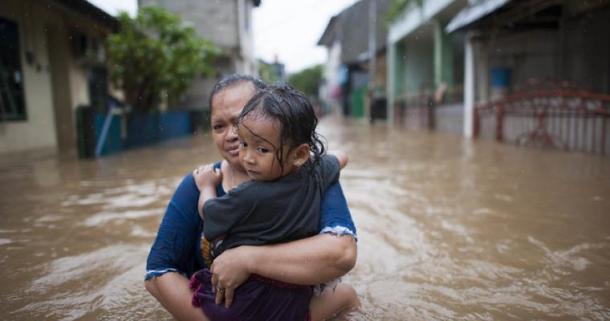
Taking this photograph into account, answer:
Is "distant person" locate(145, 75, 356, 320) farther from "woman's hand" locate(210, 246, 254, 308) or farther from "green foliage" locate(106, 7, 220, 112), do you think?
"green foliage" locate(106, 7, 220, 112)

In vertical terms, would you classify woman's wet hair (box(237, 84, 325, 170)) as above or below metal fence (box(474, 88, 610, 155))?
above

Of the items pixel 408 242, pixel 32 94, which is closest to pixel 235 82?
pixel 408 242

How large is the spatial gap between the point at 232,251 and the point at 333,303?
2.04 feet

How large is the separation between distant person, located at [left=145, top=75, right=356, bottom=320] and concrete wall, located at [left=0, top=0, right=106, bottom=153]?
8706 millimetres

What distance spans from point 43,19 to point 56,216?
26.3ft

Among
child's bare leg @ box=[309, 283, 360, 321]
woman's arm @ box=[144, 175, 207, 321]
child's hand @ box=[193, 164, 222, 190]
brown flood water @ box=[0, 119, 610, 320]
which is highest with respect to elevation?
child's hand @ box=[193, 164, 222, 190]

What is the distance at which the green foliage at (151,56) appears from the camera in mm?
11094

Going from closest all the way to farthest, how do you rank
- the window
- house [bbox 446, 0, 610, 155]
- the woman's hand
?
the woman's hand < house [bbox 446, 0, 610, 155] < the window

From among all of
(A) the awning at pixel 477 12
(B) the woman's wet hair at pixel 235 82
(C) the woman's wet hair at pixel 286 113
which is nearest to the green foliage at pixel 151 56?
(A) the awning at pixel 477 12

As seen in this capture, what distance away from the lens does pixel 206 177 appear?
1.92 meters

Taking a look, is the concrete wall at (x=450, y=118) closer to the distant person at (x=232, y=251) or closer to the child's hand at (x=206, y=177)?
the distant person at (x=232, y=251)

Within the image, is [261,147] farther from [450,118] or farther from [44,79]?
[450,118]

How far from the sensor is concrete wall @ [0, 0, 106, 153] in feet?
31.9

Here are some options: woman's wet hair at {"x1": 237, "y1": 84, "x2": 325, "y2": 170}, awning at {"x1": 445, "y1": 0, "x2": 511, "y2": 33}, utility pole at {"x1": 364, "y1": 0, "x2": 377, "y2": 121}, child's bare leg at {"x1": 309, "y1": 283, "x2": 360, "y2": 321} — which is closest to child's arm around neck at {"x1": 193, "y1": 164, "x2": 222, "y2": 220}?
woman's wet hair at {"x1": 237, "y1": 84, "x2": 325, "y2": 170}
